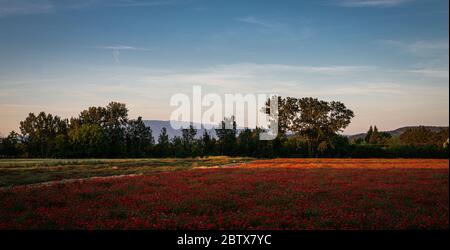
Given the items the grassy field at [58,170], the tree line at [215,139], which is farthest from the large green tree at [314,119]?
the grassy field at [58,170]

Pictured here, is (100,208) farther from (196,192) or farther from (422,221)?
(422,221)

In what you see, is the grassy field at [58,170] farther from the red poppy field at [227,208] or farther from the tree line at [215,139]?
the tree line at [215,139]

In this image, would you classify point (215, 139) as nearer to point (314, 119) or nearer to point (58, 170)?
point (314, 119)

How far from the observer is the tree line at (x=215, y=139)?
79.4 m

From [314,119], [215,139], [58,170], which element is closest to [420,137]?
[314,119]

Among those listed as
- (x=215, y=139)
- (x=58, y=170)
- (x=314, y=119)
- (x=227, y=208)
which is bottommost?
(x=58, y=170)

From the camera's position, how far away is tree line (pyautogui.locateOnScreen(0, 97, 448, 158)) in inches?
3127

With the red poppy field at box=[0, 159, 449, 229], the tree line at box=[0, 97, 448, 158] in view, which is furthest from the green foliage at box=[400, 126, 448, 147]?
the red poppy field at box=[0, 159, 449, 229]

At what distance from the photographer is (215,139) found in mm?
98875

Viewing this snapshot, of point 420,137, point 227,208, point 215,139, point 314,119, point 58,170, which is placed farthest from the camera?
point 215,139

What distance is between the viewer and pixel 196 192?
1827 cm

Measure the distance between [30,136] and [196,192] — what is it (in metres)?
85.1

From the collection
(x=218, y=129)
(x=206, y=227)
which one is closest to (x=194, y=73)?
(x=206, y=227)

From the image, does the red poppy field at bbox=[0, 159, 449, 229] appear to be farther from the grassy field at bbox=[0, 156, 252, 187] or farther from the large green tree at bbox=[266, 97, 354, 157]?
the large green tree at bbox=[266, 97, 354, 157]
